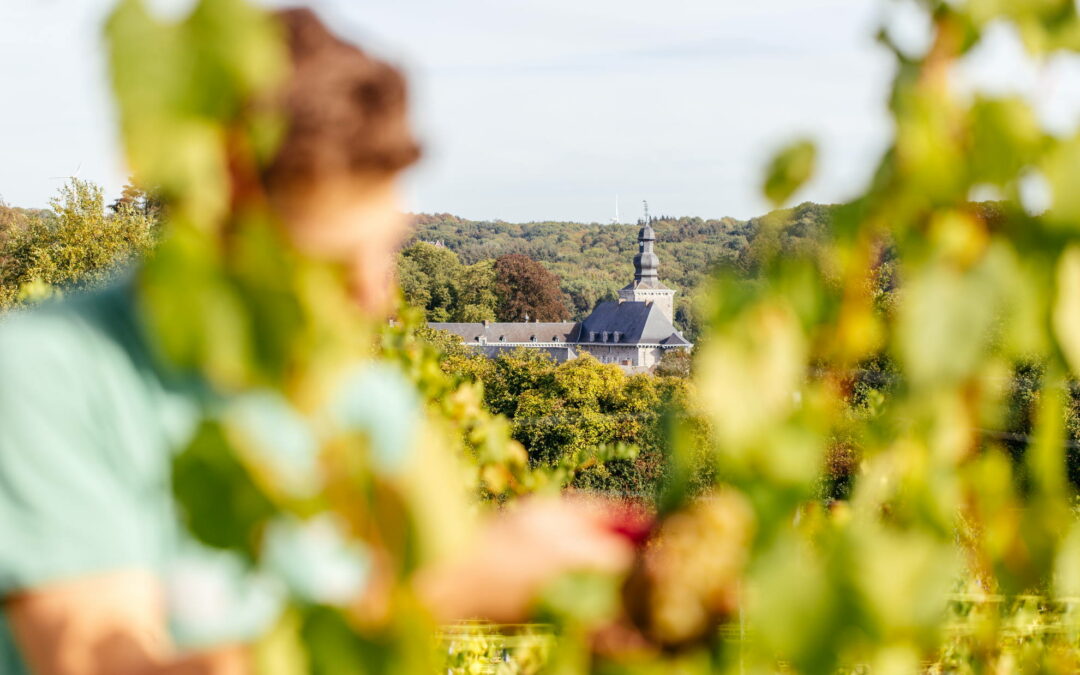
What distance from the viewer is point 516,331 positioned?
56219 mm

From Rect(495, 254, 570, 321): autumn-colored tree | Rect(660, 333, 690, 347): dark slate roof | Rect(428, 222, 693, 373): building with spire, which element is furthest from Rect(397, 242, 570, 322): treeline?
Rect(660, 333, 690, 347): dark slate roof

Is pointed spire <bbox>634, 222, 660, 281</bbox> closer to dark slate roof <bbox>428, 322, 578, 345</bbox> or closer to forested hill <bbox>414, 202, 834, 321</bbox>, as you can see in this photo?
forested hill <bbox>414, 202, 834, 321</bbox>

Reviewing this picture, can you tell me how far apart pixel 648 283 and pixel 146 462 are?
2360 inches

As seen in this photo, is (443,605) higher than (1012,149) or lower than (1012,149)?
lower

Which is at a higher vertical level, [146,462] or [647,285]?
[647,285]

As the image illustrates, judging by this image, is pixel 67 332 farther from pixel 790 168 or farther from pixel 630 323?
pixel 630 323

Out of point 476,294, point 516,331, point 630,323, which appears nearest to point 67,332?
point 630,323

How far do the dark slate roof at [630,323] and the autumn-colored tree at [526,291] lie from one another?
2147 mm

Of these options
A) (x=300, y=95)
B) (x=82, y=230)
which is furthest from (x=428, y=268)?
(x=300, y=95)

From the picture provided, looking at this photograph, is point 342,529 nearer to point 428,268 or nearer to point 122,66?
point 122,66

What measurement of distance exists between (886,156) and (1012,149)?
0.05 meters

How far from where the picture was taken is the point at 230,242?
1.04 feet

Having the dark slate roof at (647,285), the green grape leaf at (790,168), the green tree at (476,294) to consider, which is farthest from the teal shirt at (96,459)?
the dark slate roof at (647,285)

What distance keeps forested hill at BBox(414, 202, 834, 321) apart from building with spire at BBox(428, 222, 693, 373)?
1.73m
